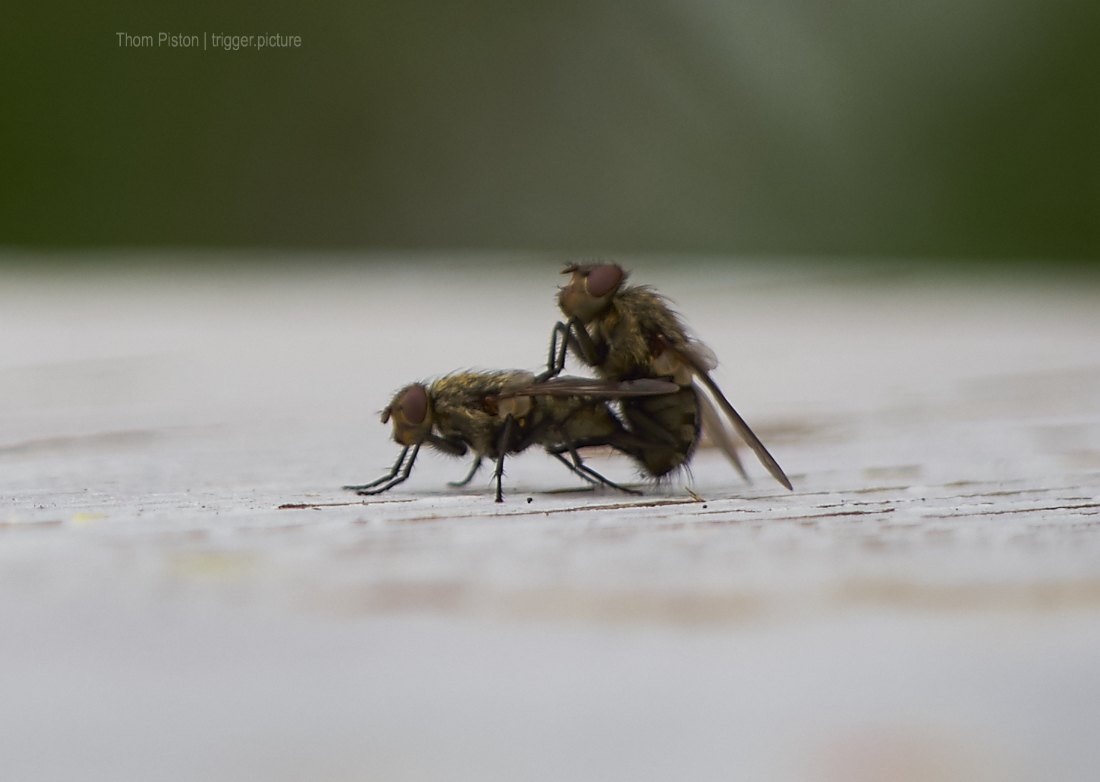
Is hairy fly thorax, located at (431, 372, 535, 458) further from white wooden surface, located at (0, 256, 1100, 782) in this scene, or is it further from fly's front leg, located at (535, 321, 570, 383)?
white wooden surface, located at (0, 256, 1100, 782)

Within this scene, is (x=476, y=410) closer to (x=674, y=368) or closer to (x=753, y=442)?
(x=674, y=368)

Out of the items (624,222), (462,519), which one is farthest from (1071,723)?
(624,222)

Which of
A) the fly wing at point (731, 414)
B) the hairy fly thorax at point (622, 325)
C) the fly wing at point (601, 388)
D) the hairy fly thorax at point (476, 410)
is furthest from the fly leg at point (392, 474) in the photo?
the fly wing at point (731, 414)

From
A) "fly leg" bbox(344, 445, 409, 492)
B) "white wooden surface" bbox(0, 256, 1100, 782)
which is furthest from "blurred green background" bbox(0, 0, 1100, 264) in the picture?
"white wooden surface" bbox(0, 256, 1100, 782)

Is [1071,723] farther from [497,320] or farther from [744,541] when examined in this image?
[497,320]

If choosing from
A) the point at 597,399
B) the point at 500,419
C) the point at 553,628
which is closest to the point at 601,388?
the point at 597,399

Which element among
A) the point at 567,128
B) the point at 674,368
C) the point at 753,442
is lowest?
the point at 753,442

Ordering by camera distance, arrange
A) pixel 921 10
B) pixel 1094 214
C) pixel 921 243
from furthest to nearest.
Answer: pixel 921 10
pixel 921 243
pixel 1094 214
